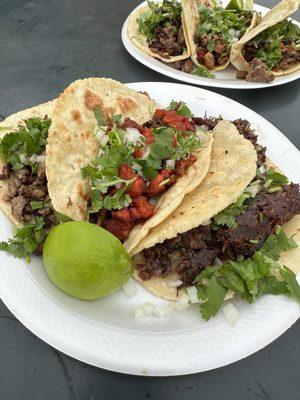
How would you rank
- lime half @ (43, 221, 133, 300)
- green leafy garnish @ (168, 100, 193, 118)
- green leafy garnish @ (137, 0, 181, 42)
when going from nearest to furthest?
lime half @ (43, 221, 133, 300), green leafy garnish @ (168, 100, 193, 118), green leafy garnish @ (137, 0, 181, 42)

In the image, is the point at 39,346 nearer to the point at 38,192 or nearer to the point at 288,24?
the point at 38,192

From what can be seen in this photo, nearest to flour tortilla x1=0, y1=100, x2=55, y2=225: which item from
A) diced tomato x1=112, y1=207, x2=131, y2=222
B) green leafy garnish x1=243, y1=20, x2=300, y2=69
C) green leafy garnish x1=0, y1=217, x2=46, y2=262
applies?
green leafy garnish x1=0, y1=217, x2=46, y2=262

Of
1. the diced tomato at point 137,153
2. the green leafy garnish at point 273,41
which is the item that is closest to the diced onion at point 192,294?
the diced tomato at point 137,153

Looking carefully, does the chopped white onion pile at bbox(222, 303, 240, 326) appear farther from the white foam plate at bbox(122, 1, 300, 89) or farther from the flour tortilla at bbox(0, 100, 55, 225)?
the white foam plate at bbox(122, 1, 300, 89)

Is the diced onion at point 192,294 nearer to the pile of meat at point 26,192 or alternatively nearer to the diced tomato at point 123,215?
the diced tomato at point 123,215

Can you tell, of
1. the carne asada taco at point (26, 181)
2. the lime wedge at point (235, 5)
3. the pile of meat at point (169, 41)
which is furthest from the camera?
the lime wedge at point (235, 5)

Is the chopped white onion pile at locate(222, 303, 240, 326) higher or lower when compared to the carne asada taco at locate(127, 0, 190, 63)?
lower

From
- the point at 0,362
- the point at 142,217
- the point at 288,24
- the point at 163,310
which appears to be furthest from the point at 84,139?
the point at 288,24
